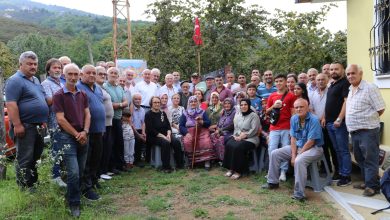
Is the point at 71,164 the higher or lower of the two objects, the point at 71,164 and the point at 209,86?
the lower

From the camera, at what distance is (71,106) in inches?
175

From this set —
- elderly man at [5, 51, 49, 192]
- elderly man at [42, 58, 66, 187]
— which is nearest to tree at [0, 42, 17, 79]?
elderly man at [42, 58, 66, 187]

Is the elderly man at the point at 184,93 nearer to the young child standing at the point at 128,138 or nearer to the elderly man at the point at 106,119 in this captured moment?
the young child standing at the point at 128,138

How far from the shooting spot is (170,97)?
8.34 meters

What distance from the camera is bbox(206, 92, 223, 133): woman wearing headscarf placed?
7595mm

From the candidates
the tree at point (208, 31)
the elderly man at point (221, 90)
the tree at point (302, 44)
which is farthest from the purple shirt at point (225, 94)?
the tree at point (208, 31)

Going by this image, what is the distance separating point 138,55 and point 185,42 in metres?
2.79

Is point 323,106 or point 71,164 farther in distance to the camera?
point 323,106

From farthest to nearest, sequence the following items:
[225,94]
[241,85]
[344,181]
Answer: [241,85] < [225,94] < [344,181]

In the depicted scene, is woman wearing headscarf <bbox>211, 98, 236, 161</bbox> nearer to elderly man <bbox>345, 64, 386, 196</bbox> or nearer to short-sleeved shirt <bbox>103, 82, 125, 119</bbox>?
short-sleeved shirt <bbox>103, 82, 125, 119</bbox>

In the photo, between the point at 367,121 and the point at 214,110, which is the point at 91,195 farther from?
the point at 367,121

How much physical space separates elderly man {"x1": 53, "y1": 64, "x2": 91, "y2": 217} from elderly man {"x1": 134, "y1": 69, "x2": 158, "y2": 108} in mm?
3631

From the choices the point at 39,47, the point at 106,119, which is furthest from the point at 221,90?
the point at 39,47

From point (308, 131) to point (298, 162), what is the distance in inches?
19.1
